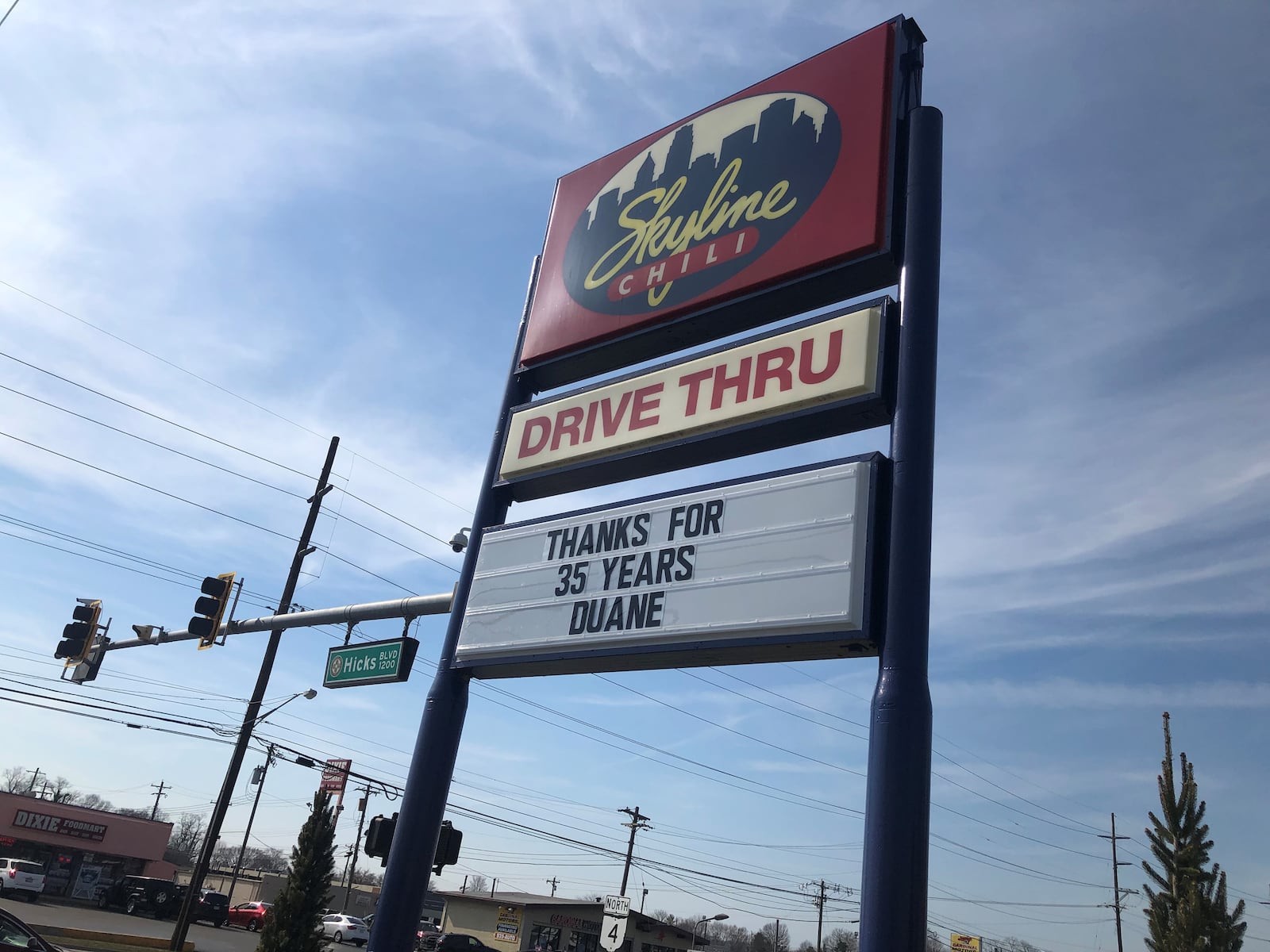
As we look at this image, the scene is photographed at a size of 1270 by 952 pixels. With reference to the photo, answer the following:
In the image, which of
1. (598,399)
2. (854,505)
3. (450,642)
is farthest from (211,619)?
(854,505)

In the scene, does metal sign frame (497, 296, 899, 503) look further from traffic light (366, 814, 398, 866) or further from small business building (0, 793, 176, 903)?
small business building (0, 793, 176, 903)

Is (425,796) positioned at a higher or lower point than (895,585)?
lower

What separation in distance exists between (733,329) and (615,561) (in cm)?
321

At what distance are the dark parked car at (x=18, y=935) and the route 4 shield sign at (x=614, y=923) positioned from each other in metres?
11.8

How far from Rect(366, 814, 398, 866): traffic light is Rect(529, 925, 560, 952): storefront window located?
4126cm

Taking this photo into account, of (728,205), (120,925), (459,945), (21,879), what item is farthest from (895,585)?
(21,879)

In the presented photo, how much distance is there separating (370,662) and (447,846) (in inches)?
131

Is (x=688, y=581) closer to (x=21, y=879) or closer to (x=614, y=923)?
(x=614, y=923)

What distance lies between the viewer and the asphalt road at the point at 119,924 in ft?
105

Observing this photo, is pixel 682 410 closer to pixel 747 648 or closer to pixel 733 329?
pixel 733 329

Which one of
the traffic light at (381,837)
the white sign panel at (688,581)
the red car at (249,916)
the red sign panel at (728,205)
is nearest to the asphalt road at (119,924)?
the red car at (249,916)

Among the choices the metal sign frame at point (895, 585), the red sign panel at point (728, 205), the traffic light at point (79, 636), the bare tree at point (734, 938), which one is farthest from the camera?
the bare tree at point (734, 938)

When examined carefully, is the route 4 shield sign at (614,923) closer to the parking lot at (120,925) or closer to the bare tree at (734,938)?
the parking lot at (120,925)

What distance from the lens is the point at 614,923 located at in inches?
917
